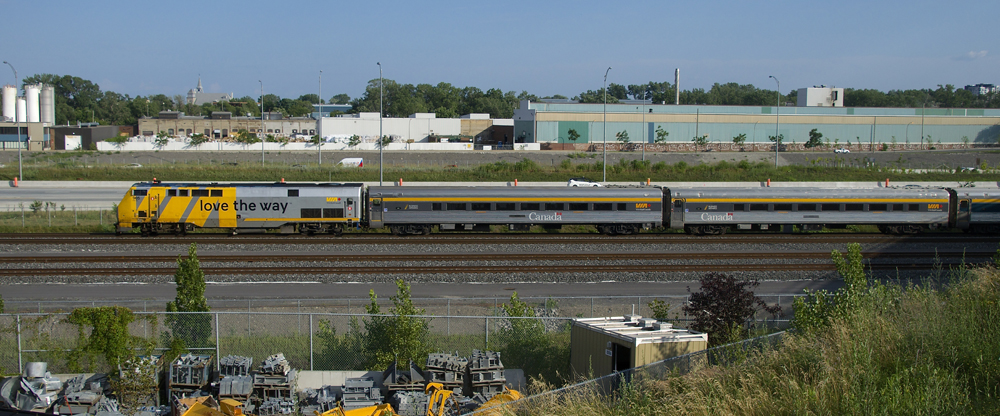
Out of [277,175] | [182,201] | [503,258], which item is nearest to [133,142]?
[277,175]

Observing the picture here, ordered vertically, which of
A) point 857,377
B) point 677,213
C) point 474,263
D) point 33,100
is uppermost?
point 33,100

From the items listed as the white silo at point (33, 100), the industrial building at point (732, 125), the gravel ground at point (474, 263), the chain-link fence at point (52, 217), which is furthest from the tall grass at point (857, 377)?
the white silo at point (33, 100)

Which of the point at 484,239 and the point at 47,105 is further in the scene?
the point at 47,105

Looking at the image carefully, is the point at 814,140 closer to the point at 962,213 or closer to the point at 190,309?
the point at 962,213

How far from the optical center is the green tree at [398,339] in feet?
43.7

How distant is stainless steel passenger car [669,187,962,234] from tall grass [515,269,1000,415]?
20083 millimetres

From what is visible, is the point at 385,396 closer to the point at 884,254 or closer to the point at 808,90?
the point at 884,254

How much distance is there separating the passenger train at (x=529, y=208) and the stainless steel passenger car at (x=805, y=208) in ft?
0.16

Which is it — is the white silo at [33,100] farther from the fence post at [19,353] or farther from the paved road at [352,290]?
the fence post at [19,353]

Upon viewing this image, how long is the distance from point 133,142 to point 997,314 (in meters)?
90.2

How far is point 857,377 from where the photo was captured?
24.9 feet

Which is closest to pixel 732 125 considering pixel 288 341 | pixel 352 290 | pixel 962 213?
pixel 962 213

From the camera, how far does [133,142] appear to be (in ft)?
267

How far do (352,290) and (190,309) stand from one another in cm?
649
